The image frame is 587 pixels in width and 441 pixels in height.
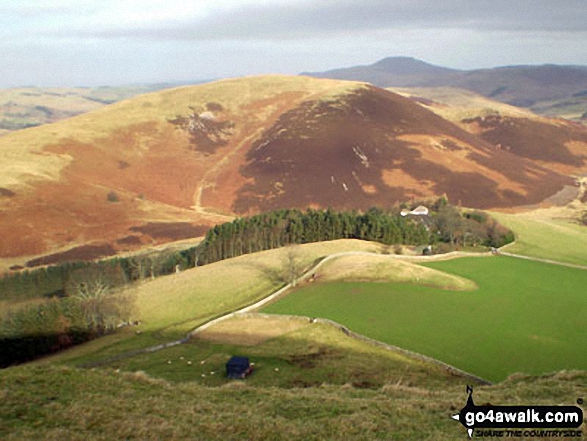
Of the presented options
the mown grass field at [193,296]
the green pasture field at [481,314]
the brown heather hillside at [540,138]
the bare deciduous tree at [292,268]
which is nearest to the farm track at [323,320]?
the bare deciduous tree at [292,268]

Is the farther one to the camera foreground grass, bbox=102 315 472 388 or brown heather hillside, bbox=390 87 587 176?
brown heather hillside, bbox=390 87 587 176

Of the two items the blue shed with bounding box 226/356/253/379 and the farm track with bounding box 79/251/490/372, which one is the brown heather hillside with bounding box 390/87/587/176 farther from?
the blue shed with bounding box 226/356/253/379

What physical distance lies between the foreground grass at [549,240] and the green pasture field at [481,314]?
9.31 m

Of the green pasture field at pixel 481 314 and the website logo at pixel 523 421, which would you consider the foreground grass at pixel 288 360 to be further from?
the website logo at pixel 523 421

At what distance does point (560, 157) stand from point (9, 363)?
16884 centimetres

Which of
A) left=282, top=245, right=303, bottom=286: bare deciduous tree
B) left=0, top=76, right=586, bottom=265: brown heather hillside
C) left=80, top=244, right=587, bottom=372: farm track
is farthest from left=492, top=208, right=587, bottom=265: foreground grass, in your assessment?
left=282, top=245, right=303, bottom=286: bare deciduous tree

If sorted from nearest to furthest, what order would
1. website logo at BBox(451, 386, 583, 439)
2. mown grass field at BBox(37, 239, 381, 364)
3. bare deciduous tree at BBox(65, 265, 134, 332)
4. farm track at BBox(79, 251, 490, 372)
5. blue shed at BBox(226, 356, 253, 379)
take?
website logo at BBox(451, 386, 583, 439), blue shed at BBox(226, 356, 253, 379), farm track at BBox(79, 251, 490, 372), mown grass field at BBox(37, 239, 381, 364), bare deciduous tree at BBox(65, 265, 134, 332)

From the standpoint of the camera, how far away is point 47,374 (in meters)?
21.2

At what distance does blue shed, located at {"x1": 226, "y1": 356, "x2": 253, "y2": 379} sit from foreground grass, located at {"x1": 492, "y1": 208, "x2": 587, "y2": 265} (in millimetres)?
48498

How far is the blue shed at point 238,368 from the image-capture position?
31.9 meters

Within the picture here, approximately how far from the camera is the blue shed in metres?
31.9

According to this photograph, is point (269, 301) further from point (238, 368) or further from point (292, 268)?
point (238, 368)

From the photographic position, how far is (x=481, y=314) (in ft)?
140

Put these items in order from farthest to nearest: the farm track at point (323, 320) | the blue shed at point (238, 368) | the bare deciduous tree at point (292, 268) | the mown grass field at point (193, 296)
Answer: the bare deciduous tree at point (292, 268) → the mown grass field at point (193, 296) → the farm track at point (323, 320) → the blue shed at point (238, 368)
